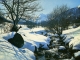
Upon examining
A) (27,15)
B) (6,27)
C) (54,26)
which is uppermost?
(27,15)

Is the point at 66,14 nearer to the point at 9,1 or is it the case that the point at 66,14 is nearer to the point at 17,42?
the point at 9,1

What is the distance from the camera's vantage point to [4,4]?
24.6m

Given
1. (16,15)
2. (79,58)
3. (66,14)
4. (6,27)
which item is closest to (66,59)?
(79,58)

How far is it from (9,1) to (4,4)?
84cm

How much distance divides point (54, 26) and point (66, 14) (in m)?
6.01

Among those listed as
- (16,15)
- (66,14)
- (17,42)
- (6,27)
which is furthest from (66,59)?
(66,14)

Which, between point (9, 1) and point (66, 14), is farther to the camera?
point (66, 14)

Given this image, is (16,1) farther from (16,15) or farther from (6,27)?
(6,27)

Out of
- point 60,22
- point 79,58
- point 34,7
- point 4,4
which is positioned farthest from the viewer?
point 60,22

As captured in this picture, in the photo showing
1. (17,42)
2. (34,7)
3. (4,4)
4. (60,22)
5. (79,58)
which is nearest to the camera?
(79,58)

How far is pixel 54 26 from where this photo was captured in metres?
52.5

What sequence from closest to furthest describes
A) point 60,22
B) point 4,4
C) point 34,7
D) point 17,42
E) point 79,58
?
point 79,58, point 17,42, point 4,4, point 34,7, point 60,22

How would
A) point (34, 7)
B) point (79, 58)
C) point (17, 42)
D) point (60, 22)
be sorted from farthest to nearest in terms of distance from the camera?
point (60, 22), point (34, 7), point (17, 42), point (79, 58)

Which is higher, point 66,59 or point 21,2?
point 21,2
